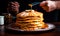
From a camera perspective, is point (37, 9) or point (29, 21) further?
point (37, 9)

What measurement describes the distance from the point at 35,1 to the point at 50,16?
0.66 ft

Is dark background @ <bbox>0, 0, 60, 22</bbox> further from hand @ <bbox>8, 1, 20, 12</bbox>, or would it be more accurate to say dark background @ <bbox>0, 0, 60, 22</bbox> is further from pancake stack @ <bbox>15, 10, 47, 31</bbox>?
pancake stack @ <bbox>15, 10, 47, 31</bbox>

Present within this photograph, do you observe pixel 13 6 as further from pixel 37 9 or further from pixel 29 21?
pixel 29 21

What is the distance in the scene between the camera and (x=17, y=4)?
1.53 metres

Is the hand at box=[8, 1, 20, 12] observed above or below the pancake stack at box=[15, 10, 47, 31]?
above

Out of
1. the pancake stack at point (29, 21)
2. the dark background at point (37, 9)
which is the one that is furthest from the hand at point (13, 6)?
the pancake stack at point (29, 21)

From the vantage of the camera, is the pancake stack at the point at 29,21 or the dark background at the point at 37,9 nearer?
the pancake stack at the point at 29,21

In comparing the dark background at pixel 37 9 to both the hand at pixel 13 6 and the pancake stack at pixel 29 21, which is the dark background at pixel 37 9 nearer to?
the hand at pixel 13 6

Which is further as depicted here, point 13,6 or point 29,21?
point 13,6

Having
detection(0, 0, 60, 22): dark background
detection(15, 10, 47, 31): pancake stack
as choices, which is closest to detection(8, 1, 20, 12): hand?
detection(0, 0, 60, 22): dark background

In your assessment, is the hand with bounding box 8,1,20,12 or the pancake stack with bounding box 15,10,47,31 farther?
the hand with bounding box 8,1,20,12

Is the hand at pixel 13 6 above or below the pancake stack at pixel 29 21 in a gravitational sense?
above

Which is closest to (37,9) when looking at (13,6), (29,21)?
(13,6)

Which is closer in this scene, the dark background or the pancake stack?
the pancake stack
